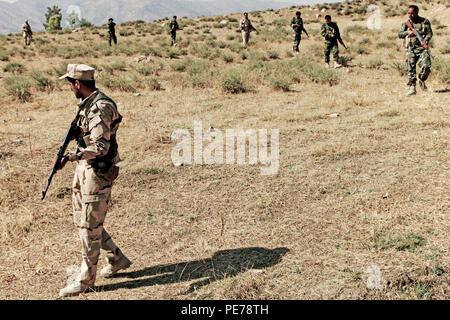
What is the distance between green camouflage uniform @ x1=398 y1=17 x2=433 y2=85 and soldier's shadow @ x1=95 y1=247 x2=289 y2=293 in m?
6.38

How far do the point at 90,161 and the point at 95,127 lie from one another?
28 centimetres

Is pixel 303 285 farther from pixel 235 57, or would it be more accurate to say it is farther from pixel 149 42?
pixel 149 42

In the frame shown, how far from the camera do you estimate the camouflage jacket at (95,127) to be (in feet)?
9.97

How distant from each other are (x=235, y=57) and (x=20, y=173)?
11.9 metres

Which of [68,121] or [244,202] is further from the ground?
[68,121]

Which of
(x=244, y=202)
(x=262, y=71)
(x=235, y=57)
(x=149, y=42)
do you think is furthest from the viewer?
(x=149, y=42)

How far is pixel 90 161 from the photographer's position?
3.15 m

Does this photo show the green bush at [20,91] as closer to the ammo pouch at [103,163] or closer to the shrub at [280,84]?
the shrub at [280,84]

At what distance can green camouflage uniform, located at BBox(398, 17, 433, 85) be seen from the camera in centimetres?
811

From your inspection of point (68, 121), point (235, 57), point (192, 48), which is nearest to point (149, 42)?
point (192, 48)

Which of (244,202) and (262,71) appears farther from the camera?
(262,71)

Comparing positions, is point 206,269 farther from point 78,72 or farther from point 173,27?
point 173,27

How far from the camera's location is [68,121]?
846cm

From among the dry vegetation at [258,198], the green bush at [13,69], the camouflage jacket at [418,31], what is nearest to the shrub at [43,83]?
the dry vegetation at [258,198]
